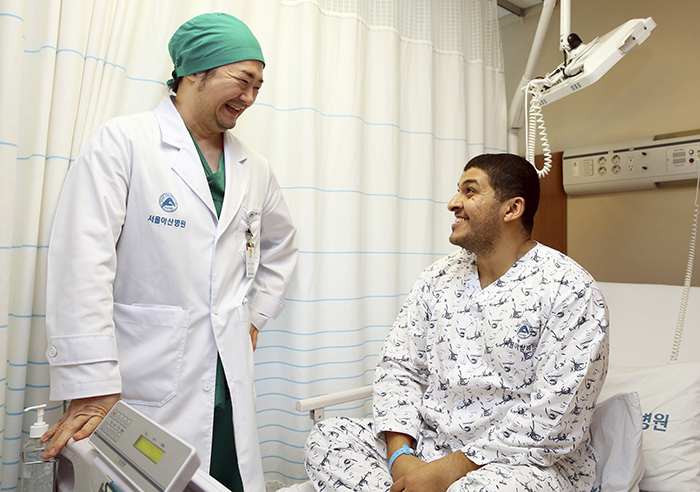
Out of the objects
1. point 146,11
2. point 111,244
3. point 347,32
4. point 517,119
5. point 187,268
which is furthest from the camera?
point 517,119

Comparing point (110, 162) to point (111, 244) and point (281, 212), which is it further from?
point (281, 212)

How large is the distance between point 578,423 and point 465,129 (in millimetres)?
1722

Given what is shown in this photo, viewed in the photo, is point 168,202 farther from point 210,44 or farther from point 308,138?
point 308,138

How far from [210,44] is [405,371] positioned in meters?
1.18

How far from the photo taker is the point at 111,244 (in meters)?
1.25

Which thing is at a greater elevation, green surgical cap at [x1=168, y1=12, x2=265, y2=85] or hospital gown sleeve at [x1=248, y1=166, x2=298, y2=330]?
green surgical cap at [x1=168, y1=12, x2=265, y2=85]

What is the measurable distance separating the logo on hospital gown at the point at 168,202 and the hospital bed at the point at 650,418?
71cm

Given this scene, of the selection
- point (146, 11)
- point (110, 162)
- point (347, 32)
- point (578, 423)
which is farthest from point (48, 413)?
point (347, 32)

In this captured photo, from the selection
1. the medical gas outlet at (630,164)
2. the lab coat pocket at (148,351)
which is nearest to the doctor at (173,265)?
the lab coat pocket at (148,351)

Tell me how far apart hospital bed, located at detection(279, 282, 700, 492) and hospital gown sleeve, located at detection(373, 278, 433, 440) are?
137 mm

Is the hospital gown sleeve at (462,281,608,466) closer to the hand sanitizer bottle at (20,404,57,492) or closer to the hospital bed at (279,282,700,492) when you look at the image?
the hospital bed at (279,282,700,492)

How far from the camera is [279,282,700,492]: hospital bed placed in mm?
1416

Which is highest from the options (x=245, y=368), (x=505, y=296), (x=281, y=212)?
(x=281, y=212)

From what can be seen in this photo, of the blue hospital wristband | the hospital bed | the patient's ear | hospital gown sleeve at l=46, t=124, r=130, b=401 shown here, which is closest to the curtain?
hospital gown sleeve at l=46, t=124, r=130, b=401
